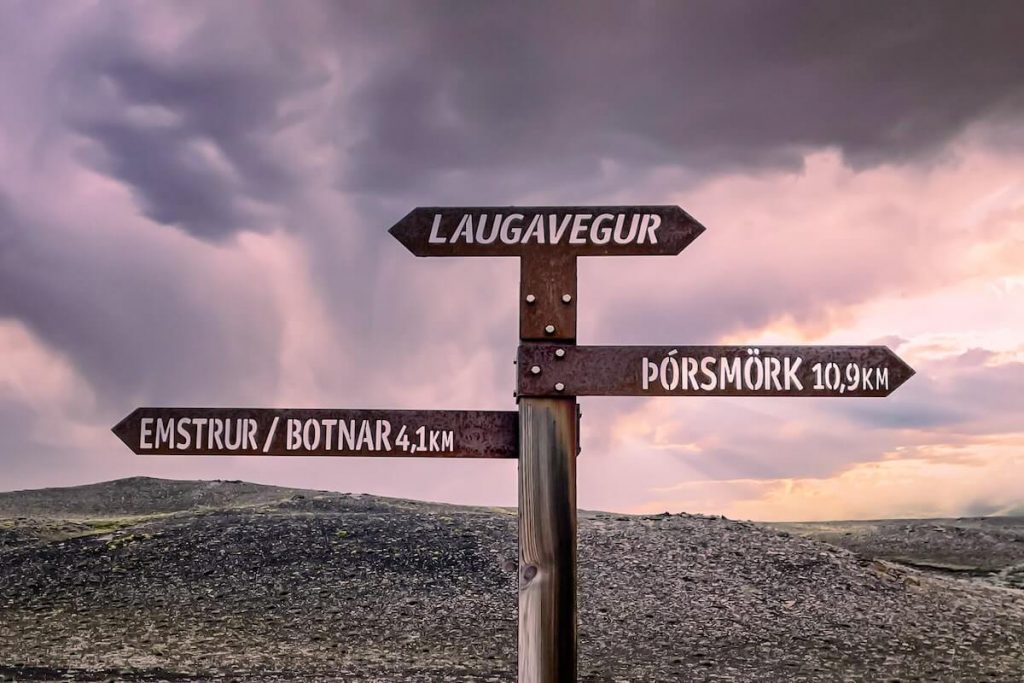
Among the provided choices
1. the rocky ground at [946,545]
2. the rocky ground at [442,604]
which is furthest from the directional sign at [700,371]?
the rocky ground at [946,545]

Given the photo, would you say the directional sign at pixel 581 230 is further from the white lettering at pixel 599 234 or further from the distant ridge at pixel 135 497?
the distant ridge at pixel 135 497

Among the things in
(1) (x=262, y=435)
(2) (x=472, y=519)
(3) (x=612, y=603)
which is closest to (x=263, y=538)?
(2) (x=472, y=519)

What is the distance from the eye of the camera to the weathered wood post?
654 cm

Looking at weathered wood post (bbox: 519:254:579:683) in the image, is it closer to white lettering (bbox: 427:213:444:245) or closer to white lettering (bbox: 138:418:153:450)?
white lettering (bbox: 427:213:444:245)

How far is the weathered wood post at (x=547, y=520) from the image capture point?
654 cm

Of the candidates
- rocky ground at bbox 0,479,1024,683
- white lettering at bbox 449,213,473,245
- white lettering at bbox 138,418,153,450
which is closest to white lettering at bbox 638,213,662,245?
white lettering at bbox 449,213,473,245

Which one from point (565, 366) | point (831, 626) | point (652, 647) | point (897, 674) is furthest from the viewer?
point (831, 626)

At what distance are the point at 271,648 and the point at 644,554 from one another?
280 inches

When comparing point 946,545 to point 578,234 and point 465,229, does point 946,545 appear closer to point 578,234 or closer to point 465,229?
point 578,234

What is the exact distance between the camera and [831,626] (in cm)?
1454

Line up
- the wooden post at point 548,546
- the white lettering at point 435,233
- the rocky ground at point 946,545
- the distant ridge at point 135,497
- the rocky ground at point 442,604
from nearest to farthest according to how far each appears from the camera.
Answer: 1. the wooden post at point 548,546
2. the white lettering at point 435,233
3. the rocky ground at point 442,604
4. the rocky ground at point 946,545
5. the distant ridge at point 135,497

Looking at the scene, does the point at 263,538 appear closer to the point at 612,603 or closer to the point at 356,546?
the point at 356,546

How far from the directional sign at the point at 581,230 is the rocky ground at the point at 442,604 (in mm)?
6494

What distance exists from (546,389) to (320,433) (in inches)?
64.5
